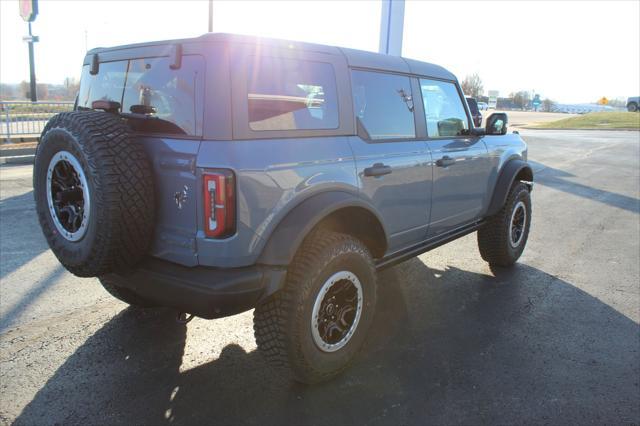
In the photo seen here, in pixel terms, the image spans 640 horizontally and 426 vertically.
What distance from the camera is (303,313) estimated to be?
2795 mm

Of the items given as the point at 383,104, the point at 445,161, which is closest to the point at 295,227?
the point at 383,104

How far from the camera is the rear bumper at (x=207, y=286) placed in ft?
8.28

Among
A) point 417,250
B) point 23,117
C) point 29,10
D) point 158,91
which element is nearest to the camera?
point 158,91

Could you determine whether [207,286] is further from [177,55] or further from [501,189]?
[501,189]

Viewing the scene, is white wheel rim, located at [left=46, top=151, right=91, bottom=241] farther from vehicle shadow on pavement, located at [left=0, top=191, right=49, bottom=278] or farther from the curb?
the curb

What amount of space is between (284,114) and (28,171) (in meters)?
10.2

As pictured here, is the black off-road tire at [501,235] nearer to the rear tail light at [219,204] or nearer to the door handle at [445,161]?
the door handle at [445,161]

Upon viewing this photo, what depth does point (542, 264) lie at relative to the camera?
18.0 feet

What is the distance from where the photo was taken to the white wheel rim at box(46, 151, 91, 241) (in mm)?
2548

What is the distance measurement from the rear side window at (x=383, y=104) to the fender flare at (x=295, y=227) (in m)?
0.75

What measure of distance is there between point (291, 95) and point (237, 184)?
699mm

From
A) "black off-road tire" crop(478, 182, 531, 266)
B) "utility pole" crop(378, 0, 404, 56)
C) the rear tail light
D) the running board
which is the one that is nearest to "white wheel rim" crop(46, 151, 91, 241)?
the rear tail light

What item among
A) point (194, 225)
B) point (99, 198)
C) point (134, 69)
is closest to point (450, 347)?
point (194, 225)

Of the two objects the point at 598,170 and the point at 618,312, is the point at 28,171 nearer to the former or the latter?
the point at 618,312
